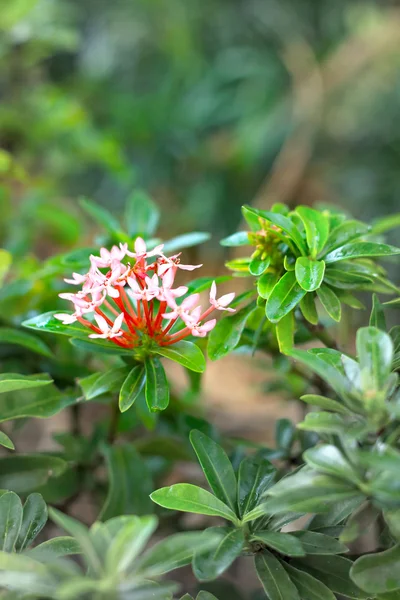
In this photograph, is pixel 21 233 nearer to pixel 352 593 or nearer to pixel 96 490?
pixel 96 490

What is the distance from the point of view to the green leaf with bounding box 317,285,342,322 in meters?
0.55

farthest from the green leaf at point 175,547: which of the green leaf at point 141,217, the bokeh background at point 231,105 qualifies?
the bokeh background at point 231,105

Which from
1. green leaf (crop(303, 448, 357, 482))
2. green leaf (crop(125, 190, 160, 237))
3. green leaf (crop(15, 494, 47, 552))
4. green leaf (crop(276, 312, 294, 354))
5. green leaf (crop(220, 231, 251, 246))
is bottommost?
green leaf (crop(303, 448, 357, 482))

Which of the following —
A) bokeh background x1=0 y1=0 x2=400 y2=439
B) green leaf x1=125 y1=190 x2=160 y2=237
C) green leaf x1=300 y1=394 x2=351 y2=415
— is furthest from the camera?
bokeh background x1=0 y1=0 x2=400 y2=439

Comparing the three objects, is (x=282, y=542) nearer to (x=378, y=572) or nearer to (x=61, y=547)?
(x=378, y=572)

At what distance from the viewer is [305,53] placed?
242cm

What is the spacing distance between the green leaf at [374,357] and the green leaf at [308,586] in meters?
0.17

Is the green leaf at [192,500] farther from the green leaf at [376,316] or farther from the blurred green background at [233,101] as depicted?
the blurred green background at [233,101]

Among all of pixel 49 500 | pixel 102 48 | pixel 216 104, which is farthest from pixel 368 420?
pixel 102 48

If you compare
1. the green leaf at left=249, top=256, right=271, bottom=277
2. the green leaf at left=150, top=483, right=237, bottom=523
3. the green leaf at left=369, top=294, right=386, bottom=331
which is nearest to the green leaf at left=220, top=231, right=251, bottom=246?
the green leaf at left=249, top=256, right=271, bottom=277

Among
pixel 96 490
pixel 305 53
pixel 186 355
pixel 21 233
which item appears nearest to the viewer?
pixel 186 355

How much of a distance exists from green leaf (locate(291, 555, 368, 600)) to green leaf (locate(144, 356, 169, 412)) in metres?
0.19

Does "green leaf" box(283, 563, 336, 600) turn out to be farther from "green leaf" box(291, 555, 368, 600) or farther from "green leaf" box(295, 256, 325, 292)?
"green leaf" box(295, 256, 325, 292)

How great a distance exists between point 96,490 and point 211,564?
1.31ft
